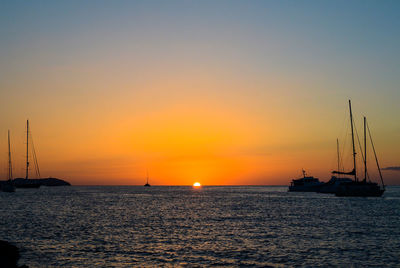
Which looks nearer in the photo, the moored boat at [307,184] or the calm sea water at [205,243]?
the calm sea water at [205,243]

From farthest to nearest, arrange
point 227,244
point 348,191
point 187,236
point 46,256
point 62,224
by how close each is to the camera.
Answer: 1. point 348,191
2. point 62,224
3. point 187,236
4. point 227,244
5. point 46,256

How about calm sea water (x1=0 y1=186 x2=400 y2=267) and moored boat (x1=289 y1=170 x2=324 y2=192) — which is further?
moored boat (x1=289 y1=170 x2=324 y2=192)

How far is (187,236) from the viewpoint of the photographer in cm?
4619

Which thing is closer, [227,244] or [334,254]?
[334,254]

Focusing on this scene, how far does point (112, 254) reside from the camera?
34.8 metres

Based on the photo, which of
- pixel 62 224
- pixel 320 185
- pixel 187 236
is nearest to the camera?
pixel 187 236

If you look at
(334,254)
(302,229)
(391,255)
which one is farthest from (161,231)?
(391,255)

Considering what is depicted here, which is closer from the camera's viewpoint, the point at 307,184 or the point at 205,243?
the point at 205,243

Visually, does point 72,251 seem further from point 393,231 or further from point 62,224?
point 393,231

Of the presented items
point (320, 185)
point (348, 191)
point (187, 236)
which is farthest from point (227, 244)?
point (320, 185)

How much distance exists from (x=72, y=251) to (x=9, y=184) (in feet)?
555

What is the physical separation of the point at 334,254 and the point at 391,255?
4665 millimetres

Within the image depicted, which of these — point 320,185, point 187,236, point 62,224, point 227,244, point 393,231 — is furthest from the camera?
point 320,185

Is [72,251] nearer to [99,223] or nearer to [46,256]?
[46,256]
